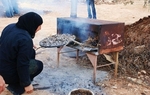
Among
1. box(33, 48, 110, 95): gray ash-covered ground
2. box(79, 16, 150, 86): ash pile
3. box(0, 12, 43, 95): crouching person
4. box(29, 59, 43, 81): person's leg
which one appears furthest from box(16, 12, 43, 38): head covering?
box(79, 16, 150, 86): ash pile

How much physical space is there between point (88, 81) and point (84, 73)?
399mm

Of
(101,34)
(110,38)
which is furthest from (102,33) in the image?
(110,38)

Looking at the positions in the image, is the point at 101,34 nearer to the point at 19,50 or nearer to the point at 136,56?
the point at 19,50

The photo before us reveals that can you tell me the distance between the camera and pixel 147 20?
5484 millimetres

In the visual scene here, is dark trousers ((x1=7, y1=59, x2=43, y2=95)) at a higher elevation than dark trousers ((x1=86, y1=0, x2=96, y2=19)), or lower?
lower

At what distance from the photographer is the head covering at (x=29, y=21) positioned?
266 cm

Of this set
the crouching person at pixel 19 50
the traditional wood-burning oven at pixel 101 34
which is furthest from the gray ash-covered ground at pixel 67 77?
the crouching person at pixel 19 50

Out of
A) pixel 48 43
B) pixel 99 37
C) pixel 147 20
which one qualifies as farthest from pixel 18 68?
pixel 147 20

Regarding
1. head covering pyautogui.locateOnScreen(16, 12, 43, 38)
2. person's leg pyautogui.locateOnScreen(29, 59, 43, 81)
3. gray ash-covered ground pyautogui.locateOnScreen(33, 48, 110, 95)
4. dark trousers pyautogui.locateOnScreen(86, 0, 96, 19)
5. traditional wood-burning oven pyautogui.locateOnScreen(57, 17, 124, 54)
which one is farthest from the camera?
dark trousers pyautogui.locateOnScreen(86, 0, 96, 19)

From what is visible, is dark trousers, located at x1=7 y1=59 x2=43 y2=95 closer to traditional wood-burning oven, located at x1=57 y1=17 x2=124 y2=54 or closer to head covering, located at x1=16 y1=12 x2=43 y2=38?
head covering, located at x1=16 y1=12 x2=43 y2=38

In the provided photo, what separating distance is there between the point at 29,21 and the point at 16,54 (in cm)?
49

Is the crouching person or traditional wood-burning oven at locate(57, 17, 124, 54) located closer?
the crouching person

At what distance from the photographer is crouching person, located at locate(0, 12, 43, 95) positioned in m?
2.55

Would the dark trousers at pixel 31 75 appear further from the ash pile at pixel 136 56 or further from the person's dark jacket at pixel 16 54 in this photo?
the ash pile at pixel 136 56
